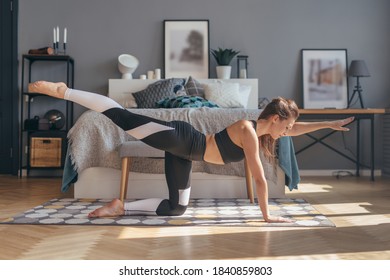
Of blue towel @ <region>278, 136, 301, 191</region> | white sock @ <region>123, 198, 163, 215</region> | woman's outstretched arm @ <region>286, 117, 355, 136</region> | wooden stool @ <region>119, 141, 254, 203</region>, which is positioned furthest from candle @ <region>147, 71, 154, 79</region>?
woman's outstretched arm @ <region>286, 117, 355, 136</region>

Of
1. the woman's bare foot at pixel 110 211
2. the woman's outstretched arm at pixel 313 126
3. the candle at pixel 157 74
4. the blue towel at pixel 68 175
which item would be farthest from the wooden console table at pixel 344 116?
the woman's bare foot at pixel 110 211

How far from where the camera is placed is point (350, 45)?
19.2 ft

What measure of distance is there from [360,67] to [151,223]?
148 inches

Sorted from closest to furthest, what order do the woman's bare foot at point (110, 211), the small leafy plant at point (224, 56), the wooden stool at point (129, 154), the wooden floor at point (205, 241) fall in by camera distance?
the wooden floor at point (205, 241) < the woman's bare foot at point (110, 211) < the wooden stool at point (129, 154) < the small leafy plant at point (224, 56)

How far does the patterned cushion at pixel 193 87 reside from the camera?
5383 mm

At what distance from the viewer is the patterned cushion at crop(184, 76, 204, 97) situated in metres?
5.38

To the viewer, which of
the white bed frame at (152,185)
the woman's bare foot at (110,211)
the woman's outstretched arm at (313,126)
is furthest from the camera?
the white bed frame at (152,185)

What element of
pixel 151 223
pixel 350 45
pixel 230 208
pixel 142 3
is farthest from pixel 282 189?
pixel 142 3

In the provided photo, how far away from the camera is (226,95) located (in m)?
5.33

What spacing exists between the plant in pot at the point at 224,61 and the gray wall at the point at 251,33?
230 mm

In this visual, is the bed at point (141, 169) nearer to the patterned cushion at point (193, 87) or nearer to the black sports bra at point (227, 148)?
the black sports bra at point (227, 148)

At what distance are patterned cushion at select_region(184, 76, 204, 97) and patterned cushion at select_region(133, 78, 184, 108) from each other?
0.36 ft

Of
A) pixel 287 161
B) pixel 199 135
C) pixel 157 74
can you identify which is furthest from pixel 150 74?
pixel 199 135

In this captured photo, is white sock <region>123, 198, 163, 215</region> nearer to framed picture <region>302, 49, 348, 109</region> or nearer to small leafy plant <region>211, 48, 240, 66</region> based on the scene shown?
small leafy plant <region>211, 48, 240, 66</region>
